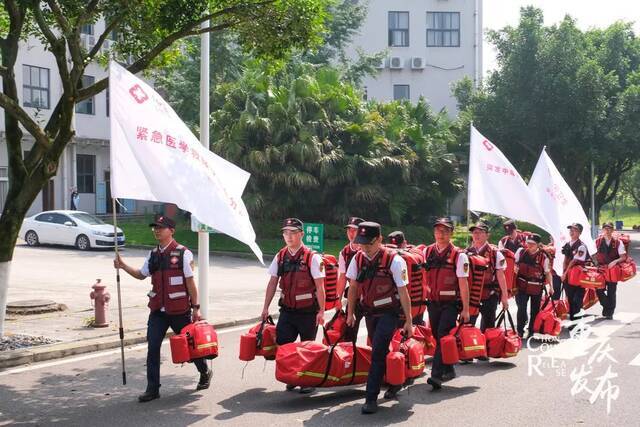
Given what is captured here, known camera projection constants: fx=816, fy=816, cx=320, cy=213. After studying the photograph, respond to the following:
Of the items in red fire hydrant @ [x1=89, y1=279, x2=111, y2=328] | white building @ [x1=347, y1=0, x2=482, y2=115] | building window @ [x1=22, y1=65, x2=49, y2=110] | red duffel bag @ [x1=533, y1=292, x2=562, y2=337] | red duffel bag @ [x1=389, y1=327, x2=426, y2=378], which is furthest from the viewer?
white building @ [x1=347, y1=0, x2=482, y2=115]

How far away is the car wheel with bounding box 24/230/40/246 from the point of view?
2881 cm

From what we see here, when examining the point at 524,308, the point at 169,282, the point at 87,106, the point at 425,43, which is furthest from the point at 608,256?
the point at 425,43

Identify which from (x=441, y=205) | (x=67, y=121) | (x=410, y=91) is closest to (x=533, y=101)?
(x=441, y=205)

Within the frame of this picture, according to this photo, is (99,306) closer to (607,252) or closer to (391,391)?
(391,391)

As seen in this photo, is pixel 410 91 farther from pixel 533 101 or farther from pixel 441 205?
pixel 441 205

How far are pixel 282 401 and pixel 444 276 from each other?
2.26 meters

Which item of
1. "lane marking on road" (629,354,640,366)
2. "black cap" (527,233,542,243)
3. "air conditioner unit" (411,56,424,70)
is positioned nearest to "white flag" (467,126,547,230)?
"black cap" (527,233,542,243)

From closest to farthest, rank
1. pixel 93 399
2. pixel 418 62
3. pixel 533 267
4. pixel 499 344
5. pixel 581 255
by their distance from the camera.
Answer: pixel 93 399, pixel 499 344, pixel 533 267, pixel 581 255, pixel 418 62

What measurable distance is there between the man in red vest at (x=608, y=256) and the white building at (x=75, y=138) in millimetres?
26102

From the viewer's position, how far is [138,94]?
329 inches

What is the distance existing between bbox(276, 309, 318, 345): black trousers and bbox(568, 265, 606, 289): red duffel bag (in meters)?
6.52

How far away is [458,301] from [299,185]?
19159 millimetres

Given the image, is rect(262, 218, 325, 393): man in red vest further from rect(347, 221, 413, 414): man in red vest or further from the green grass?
the green grass

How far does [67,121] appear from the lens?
10.6 metres
